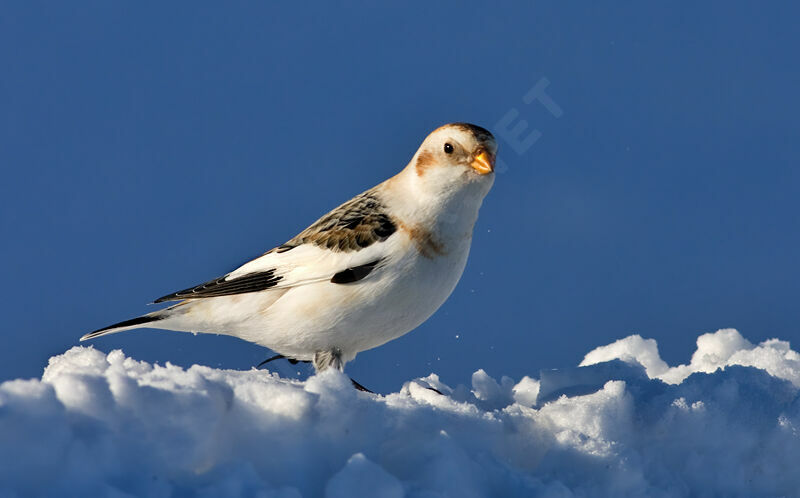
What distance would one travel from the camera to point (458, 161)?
7.24 meters

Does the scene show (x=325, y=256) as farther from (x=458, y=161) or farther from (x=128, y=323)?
(x=128, y=323)

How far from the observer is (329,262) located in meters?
7.22

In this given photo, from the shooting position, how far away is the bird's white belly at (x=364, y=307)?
7.02m

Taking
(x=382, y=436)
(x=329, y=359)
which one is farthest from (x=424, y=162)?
(x=382, y=436)

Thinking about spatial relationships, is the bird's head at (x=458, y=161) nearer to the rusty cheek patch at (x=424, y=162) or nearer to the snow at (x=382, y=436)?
the rusty cheek patch at (x=424, y=162)

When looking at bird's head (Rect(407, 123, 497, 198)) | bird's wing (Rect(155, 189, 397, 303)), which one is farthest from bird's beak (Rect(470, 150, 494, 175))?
bird's wing (Rect(155, 189, 397, 303))

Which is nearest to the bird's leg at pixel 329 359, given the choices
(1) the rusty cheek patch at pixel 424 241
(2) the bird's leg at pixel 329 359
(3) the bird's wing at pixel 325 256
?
(2) the bird's leg at pixel 329 359

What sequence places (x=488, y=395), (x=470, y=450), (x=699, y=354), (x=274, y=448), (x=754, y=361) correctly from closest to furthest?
1. (x=274, y=448)
2. (x=470, y=450)
3. (x=488, y=395)
4. (x=754, y=361)
5. (x=699, y=354)

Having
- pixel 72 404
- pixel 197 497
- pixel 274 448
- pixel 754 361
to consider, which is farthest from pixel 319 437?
pixel 754 361

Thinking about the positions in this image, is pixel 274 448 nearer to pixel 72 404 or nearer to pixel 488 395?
pixel 72 404

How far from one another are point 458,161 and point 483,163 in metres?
0.22

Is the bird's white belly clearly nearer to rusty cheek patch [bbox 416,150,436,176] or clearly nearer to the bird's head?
the bird's head

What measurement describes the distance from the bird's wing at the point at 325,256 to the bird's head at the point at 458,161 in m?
0.49

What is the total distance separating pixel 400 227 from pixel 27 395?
321 cm
